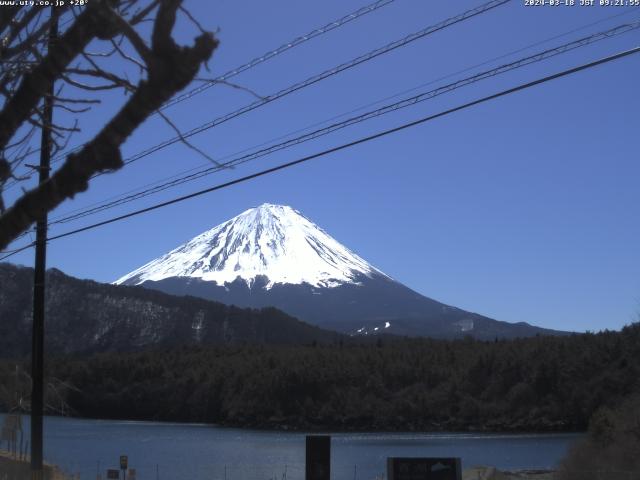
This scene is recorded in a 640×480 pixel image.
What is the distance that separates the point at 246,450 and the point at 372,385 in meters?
32.3

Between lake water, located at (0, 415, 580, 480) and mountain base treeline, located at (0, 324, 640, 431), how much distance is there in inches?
166

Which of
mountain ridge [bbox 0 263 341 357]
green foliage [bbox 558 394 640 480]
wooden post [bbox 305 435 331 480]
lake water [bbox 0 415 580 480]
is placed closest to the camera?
wooden post [bbox 305 435 331 480]

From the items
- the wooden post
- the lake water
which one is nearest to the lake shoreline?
the lake water

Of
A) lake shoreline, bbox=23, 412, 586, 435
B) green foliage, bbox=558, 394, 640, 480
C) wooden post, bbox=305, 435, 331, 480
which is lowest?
lake shoreline, bbox=23, 412, 586, 435

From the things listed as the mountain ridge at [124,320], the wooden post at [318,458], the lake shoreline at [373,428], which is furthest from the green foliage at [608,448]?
the mountain ridge at [124,320]

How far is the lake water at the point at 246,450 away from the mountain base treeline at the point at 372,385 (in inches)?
166

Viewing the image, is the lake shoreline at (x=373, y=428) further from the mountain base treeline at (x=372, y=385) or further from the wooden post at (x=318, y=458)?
the wooden post at (x=318, y=458)

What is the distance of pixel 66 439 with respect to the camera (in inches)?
2251

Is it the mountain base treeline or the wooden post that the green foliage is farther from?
the mountain base treeline

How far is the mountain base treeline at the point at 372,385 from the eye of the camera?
7231 cm

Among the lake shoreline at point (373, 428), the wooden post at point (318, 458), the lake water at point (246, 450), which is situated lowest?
the lake shoreline at point (373, 428)

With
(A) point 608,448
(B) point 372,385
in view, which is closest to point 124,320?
(B) point 372,385

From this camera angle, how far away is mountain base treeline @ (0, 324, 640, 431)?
237ft

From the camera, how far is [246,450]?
53.0 m
